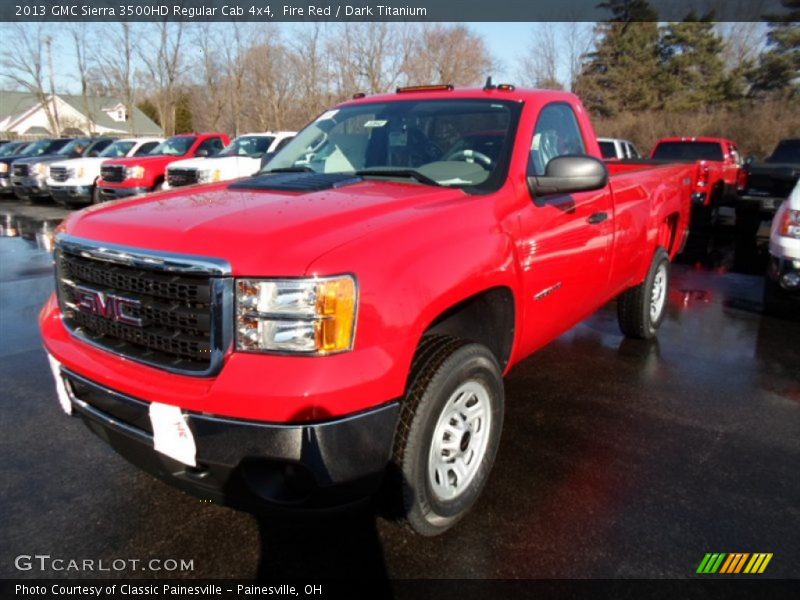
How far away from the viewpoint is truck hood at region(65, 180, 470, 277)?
6.80 ft

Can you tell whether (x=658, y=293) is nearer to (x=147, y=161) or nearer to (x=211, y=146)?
(x=147, y=161)

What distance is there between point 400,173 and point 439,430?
1417 mm

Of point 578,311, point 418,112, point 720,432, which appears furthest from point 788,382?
point 418,112

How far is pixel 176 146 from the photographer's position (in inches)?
599

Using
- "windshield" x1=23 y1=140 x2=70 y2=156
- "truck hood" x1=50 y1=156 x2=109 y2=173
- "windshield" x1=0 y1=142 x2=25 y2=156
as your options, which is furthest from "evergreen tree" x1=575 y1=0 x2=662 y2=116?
"windshield" x1=0 y1=142 x2=25 y2=156

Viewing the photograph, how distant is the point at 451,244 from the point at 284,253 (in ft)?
2.47

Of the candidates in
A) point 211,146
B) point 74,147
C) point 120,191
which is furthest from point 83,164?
point 74,147

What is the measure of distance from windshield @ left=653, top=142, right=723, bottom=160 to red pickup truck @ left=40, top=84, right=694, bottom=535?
11.1 metres

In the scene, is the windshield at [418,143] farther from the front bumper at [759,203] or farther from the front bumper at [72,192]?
the front bumper at [72,192]

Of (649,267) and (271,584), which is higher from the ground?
(649,267)

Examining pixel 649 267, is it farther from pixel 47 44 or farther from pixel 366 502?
pixel 47 44

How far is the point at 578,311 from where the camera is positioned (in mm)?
3818

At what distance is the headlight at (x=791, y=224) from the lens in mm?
5523

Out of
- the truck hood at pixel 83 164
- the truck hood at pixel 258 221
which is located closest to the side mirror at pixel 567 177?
the truck hood at pixel 258 221
